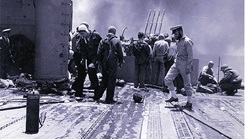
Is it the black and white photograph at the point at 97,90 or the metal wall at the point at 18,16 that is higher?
the metal wall at the point at 18,16

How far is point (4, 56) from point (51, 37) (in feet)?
8.14

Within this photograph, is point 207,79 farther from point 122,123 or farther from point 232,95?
point 122,123

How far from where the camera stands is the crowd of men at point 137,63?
27.2 ft

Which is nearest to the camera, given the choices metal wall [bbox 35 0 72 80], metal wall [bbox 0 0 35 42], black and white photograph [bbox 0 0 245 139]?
black and white photograph [bbox 0 0 245 139]

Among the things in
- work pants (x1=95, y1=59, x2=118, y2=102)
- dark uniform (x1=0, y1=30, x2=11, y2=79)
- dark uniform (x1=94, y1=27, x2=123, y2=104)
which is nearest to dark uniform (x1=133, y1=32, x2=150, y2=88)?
dark uniform (x1=94, y1=27, x2=123, y2=104)

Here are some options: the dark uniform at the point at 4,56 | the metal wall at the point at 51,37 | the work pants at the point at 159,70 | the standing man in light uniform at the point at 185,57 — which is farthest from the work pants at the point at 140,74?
the dark uniform at the point at 4,56

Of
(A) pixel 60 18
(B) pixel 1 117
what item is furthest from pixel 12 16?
A: (B) pixel 1 117

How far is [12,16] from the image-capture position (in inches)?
590

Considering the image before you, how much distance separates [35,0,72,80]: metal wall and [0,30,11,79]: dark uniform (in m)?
1.45

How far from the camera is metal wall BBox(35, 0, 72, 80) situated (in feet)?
39.6

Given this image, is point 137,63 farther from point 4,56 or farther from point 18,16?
point 18,16

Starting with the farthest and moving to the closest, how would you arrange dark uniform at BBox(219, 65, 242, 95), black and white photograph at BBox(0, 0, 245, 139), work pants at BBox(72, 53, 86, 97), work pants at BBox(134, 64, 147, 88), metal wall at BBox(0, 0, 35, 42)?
metal wall at BBox(0, 0, 35, 42) → dark uniform at BBox(219, 65, 242, 95) → work pants at BBox(134, 64, 147, 88) → work pants at BBox(72, 53, 86, 97) → black and white photograph at BBox(0, 0, 245, 139)

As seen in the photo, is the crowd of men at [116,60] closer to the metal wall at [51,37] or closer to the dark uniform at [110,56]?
the dark uniform at [110,56]

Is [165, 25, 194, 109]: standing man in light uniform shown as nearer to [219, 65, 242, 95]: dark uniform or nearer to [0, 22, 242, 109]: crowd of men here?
[0, 22, 242, 109]: crowd of men
